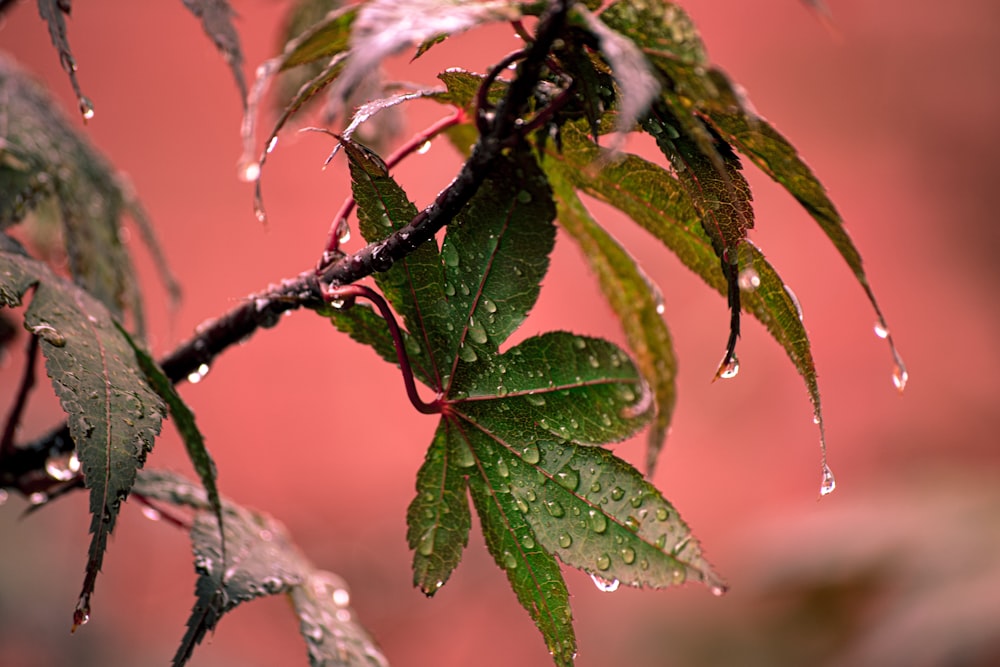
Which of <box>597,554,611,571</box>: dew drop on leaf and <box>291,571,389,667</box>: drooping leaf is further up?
<box>597,554,611,571</box>: dew drop on leaf

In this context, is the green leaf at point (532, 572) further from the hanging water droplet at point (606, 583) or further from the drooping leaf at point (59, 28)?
the drooping leaf at point (59, 28)

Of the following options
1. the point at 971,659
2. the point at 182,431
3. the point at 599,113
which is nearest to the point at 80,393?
the point at 182,431

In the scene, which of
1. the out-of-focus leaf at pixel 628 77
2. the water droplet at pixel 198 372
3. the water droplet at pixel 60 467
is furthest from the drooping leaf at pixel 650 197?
the water droplet at pixel 60 467

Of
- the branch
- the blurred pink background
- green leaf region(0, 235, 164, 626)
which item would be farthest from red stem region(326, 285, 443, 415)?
the blurred pink background

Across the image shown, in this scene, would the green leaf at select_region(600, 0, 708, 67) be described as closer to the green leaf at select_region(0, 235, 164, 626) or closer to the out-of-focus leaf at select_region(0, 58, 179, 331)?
the green leaf at select_region(0, 235, 164, 626)

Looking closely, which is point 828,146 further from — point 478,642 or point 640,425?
point 640,425

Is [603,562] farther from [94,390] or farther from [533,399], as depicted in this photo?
[94,390]
